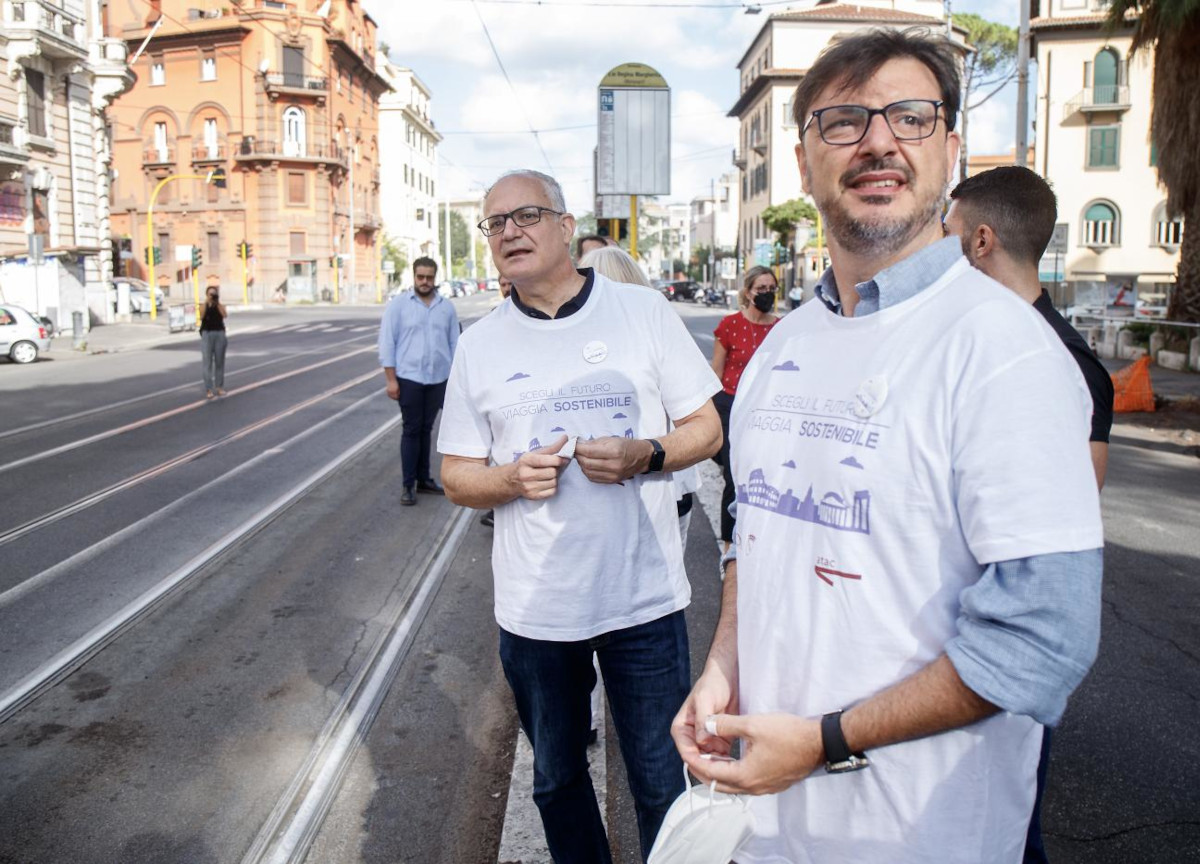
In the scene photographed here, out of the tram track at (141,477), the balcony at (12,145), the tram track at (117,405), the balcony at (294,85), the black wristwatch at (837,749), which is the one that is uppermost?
the balcony at (294,85)

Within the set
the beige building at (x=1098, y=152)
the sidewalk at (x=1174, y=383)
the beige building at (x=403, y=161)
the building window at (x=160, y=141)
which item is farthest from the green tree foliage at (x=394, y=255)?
the sidewalk at (x=1174, y=383)

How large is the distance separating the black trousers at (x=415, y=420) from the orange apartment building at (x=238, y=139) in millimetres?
58286

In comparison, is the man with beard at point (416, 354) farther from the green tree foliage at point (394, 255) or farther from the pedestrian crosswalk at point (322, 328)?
the green tree foliage at point (394, 255)

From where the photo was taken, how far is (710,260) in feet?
291

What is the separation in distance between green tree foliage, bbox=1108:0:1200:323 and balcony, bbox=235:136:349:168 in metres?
53.8

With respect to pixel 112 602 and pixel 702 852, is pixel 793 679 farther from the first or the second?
pixel 112 602

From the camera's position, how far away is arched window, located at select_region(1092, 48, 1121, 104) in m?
43.4

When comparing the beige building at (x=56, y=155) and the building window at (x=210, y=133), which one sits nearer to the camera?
the beige building at (x=56, y=155)

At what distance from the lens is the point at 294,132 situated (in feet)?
213

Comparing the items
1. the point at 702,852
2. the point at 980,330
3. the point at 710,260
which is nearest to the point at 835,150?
the point at 980,330

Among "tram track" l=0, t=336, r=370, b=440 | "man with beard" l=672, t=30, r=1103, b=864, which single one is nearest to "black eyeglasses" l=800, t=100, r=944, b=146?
"man with beard" l=672, t=30, r=1103, b=864

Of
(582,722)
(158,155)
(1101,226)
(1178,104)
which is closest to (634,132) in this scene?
(582,722)

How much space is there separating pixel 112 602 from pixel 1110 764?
5274mm

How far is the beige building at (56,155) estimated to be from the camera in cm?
3094
